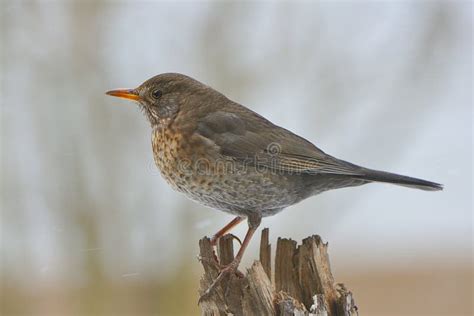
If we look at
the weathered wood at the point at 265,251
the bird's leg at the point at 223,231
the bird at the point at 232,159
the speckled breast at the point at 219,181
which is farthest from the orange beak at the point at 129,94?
the weathered wood at the point at 265,251

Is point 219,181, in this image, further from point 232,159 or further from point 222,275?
point 222,275

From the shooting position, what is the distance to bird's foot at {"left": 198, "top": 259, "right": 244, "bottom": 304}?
3.92 m

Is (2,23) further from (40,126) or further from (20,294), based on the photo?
(20,294)

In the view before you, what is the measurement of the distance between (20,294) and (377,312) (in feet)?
13.0

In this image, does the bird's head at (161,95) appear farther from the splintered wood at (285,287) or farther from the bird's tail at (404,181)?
the bird's tail at (404,181)

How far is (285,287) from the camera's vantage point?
152 inches

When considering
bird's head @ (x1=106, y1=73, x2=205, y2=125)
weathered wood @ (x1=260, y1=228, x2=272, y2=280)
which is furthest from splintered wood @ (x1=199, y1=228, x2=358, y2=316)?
bird's head @ (x1=106, y1=73, x2=205, y2=125)

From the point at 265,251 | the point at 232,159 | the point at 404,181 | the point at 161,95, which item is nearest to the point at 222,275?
the point at 265,251

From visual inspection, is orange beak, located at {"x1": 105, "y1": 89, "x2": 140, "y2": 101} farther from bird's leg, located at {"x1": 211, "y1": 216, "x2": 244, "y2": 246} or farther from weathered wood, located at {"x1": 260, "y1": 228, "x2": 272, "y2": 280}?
weathered wood, located at {"x1": 260, "y1": 228, "x2": 272, "y2": 280}

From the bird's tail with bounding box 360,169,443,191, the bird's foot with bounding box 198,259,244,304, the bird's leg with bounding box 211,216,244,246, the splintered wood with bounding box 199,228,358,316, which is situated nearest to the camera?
the splintered wood with bounding box 199,228,358,316

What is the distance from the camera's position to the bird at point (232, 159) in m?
4.36

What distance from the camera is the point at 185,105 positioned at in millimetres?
4766

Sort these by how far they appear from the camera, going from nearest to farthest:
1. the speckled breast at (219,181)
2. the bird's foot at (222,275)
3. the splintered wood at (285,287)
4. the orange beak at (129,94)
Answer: the splintered wood at (285,287) → the bird's foot at (222,275) → the speckled breast at (219,181) → the orange beak at (129,94)

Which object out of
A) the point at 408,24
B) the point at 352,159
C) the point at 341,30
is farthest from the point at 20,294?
the point at 408,24
